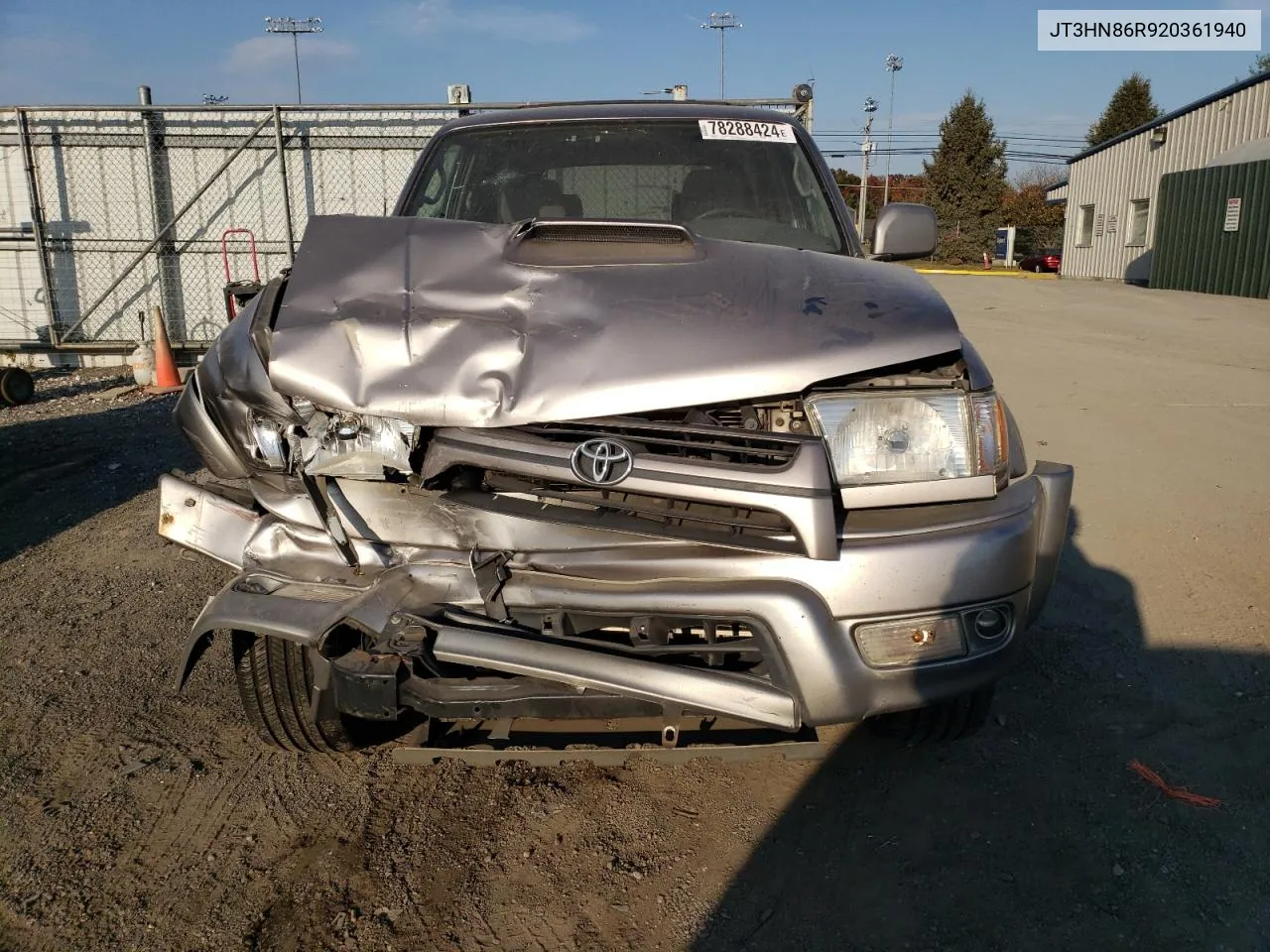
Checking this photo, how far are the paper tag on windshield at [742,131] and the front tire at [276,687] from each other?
2.55 metres

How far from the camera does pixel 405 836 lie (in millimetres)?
2660

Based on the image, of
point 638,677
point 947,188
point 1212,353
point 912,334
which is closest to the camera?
point 638,677

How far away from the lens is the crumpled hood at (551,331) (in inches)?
86.6

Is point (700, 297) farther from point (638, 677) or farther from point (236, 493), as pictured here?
point (236, 493)

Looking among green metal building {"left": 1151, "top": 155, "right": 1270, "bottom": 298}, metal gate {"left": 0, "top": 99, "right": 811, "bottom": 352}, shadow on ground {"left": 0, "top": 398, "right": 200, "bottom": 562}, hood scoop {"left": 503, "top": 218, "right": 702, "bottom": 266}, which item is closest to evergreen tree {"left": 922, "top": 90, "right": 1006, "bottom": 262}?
green metal building {"left": 1151, "top": 155, "right": 1270, "bottom": 298}

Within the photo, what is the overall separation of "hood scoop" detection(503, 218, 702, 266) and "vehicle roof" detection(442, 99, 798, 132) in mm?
1452

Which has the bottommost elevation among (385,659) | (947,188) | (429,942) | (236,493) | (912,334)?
(429,942)

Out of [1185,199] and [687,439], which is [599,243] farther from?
[1185,199]

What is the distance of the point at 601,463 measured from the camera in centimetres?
215

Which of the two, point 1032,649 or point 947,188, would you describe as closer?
point 1032,649

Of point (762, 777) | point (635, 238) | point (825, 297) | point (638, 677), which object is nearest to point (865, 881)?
point (762, 777)

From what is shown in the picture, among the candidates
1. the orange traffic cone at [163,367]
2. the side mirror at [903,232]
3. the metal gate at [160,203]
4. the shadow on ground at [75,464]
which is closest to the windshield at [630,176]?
the side mirror at [903,232]

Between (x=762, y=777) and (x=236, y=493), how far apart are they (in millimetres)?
1779

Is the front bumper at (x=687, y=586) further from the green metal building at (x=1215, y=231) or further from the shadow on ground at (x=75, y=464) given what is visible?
the green metal building at (x=1215, y=231)
